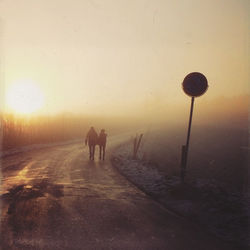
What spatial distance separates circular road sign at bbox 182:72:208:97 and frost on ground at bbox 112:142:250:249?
331 cm

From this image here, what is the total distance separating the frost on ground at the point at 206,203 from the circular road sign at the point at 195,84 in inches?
130

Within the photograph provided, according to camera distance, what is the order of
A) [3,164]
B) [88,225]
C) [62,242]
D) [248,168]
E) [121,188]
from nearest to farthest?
[62,242] < [88,225] < [121,188] < [3,164] < [248,168]

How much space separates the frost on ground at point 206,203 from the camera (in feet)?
17.9

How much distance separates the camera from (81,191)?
810 centimetres

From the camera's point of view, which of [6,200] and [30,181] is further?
[30,181]

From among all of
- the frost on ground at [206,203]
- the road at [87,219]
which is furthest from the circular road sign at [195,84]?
the road at [87,219]

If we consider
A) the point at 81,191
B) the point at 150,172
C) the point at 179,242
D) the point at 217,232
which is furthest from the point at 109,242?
the point at 150,172

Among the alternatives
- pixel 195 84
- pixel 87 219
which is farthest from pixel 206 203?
pixel 195 84

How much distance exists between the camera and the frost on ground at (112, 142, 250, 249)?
5.46m

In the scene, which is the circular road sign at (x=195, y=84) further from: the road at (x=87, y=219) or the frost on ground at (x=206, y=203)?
the road at (x=87, y=219)

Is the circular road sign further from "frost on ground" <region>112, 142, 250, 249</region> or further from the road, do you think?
the road

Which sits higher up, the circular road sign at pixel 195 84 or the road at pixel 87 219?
the circular road sign at pixel 195 84

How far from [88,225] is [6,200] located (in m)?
2.98

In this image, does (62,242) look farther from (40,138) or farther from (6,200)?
(40,138)
